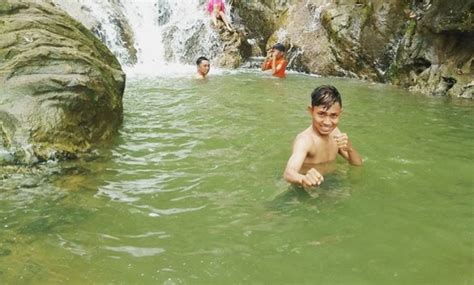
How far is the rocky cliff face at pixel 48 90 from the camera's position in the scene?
5344 mm

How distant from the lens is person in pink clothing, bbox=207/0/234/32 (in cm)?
1647

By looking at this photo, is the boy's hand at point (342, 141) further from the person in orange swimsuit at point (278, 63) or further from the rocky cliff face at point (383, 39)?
the person in orange swimsuit at point (278, 63)

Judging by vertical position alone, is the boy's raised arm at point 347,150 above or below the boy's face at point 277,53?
below

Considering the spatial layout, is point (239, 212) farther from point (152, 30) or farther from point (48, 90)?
point (152, 30)

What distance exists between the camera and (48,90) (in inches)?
226

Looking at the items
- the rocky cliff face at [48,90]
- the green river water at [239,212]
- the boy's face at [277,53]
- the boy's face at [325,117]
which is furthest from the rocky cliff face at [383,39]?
the rocky cliff face at [48,90]

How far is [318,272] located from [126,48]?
45.6 ft

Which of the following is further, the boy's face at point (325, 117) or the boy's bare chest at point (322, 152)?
the boy's bare chest at point (322, 152)

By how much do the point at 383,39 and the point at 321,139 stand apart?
872cm

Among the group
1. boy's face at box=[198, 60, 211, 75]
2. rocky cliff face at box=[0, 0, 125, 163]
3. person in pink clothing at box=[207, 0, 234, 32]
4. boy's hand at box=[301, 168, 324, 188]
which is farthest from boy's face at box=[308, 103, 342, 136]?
person in pink clothing at box=[207, 0, 234, 32]

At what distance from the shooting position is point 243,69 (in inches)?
600

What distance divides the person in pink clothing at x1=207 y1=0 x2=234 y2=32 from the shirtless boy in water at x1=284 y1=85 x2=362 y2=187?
1210cm

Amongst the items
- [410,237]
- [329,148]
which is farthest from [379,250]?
[329,148]

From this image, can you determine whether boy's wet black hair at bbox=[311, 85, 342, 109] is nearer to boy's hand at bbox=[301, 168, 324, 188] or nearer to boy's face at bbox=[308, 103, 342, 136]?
boy's face at bbox=[308, 103, 342, 136]
